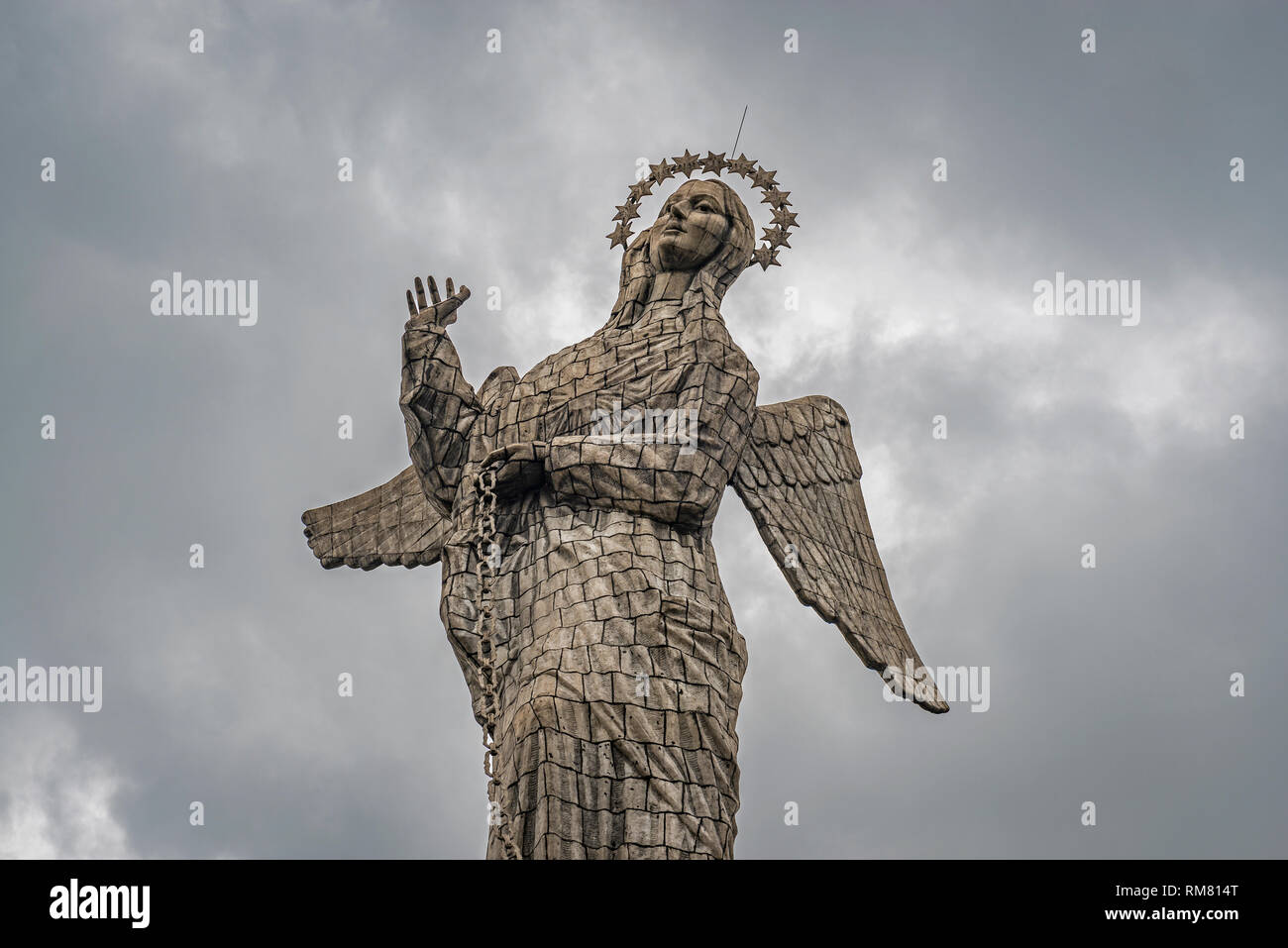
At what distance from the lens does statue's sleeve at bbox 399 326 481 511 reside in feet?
46.6

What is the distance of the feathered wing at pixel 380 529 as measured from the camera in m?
15.3

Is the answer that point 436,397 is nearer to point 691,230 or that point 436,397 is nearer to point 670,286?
point 670,286

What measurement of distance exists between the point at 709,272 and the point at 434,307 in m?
1.81

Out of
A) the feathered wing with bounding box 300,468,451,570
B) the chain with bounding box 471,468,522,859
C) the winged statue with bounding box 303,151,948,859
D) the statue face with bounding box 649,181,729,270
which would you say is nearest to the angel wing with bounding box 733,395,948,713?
the winged statue with bounding box 303,151,948,859

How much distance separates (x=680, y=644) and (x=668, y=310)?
8.11ft

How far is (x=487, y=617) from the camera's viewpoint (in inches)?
534

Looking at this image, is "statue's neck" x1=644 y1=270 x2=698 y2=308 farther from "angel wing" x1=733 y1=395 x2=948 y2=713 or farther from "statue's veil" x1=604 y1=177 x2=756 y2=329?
"angel wing" x1=733 y1=395 x2=948 y2=713

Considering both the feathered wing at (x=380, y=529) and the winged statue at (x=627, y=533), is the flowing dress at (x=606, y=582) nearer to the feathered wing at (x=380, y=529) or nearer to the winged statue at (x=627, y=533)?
the winged statue at (x=627, y=533)

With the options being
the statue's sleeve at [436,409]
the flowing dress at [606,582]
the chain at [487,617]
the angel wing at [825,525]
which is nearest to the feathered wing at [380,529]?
the statue's sleeve at [436,409]

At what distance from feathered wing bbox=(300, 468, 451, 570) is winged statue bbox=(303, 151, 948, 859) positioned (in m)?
0.01

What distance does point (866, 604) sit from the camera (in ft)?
48.1

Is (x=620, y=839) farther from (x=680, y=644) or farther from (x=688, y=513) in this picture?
(x=688, y=513)
